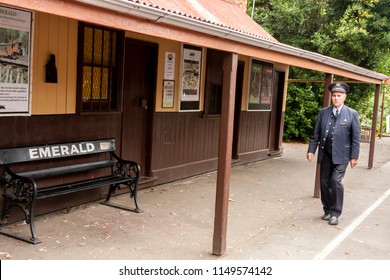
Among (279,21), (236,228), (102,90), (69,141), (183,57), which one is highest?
(279,21)

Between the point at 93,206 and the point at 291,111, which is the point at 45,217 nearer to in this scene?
the point at 93,206

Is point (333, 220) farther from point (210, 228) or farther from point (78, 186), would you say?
point (78, 186)

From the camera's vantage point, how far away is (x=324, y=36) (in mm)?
15594

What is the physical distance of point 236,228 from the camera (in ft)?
20.4

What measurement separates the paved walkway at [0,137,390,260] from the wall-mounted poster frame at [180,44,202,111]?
55.7 inches

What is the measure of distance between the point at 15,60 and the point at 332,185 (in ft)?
14.1

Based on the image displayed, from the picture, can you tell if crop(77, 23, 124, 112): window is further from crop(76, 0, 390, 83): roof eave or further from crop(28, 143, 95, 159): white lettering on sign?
crop(76, 0, 390, 83): roof eave

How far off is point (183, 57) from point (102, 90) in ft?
6.82

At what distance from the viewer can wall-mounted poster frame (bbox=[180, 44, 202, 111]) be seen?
8602 millimetres

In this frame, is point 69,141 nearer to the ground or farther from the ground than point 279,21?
nearer to the ground

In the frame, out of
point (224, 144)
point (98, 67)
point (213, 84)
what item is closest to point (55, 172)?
point (98, 67)

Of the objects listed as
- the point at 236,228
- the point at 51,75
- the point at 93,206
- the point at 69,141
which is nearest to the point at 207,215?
the point at 236,228
